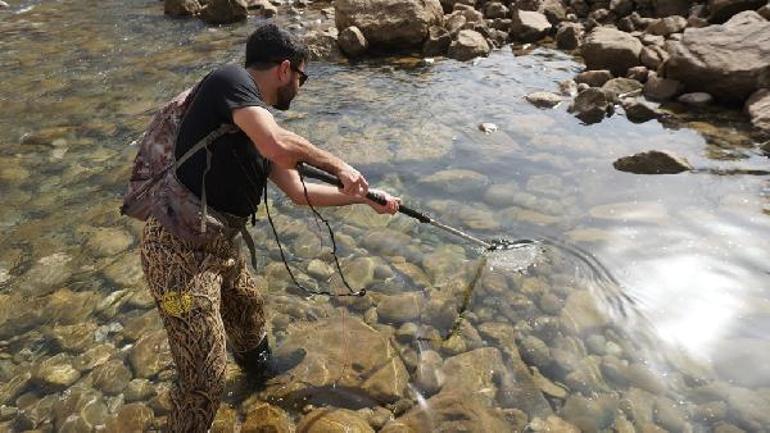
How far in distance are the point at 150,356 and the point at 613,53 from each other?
12.7 meters

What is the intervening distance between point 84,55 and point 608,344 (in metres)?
17.5

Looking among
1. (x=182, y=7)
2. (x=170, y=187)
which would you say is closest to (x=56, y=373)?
(x=170, y=187)

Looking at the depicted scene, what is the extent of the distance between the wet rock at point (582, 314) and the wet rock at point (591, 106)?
6.13 meters

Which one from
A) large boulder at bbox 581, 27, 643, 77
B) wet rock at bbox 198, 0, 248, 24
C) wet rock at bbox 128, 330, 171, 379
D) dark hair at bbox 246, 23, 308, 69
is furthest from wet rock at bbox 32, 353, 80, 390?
wet rock at bbox 198, 0, 248, 24

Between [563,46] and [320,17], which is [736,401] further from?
[320,17]

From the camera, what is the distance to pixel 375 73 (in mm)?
16016

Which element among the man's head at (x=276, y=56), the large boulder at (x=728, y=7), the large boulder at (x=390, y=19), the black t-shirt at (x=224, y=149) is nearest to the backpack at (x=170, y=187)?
the black t-shirt at (x=224, y=149)

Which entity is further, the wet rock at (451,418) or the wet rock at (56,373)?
the wet rock at (56,373)

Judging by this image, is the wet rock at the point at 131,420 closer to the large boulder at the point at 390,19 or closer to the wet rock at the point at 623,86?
the wet rock at the point at 623,86

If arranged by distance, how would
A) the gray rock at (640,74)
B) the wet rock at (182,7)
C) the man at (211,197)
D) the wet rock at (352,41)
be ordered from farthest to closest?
the wet rock at (182,7) → the wet rock at (352,41) → the gray rock at (640,74) → the man at (211,197)

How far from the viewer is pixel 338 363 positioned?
6.11m

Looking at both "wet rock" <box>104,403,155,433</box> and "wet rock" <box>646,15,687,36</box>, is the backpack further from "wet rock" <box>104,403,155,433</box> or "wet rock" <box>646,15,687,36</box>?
"wet rock" <box>646,15,687,36</box>

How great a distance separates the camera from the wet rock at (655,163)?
32.3 feet

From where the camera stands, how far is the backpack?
166 inches
